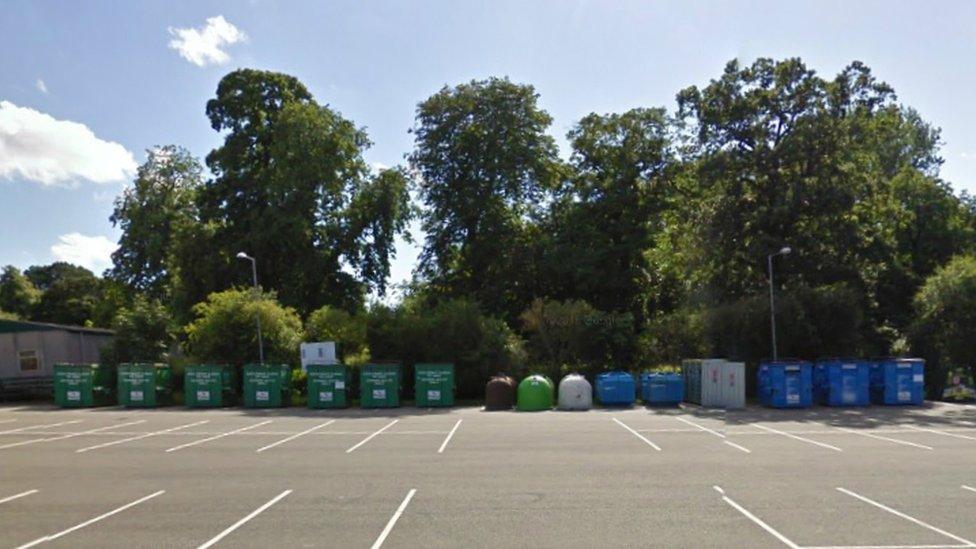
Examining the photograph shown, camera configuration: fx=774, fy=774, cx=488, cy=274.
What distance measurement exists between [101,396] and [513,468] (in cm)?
2394

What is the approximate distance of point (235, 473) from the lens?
44.6ft

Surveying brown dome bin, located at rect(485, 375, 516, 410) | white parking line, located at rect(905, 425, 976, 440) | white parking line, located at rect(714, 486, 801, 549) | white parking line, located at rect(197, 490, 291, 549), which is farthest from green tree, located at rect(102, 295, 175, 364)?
white parking line, located at rect(714, 486, 801, 549)

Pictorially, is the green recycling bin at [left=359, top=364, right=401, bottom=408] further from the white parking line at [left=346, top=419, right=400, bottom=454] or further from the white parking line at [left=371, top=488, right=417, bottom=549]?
the white parking line at [left=371, top=488, right=417, bottom=549]

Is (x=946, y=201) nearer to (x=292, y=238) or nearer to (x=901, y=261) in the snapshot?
(x=901, y=261)

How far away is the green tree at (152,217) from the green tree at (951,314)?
142 ft

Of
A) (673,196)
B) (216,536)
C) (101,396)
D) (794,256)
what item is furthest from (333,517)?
(673,196)

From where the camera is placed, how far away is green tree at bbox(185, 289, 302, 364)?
32.9 meters

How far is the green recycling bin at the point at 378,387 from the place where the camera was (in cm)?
2866

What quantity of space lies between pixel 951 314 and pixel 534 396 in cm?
1913

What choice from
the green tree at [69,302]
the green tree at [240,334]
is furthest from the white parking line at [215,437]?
the green tree at [69,302]

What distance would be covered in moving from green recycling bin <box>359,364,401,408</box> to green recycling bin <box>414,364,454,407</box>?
886mm

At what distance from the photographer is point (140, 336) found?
37.9 meters

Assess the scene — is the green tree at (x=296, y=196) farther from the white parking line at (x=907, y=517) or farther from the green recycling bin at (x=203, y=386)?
the white parking line at (x=907, y=517)

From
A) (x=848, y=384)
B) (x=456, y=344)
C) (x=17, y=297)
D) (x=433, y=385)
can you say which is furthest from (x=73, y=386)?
(x=17, y=297)
